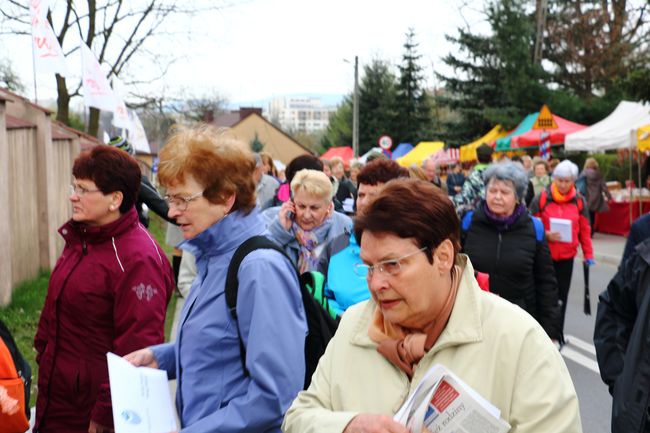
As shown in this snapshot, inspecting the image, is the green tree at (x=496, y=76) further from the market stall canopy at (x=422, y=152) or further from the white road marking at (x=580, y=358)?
the white road marking at (x=580, y=358)

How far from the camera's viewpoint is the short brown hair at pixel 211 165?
2.88 m

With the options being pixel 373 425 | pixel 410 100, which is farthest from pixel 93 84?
pixel 410 100

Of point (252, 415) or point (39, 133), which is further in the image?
point (39, 133)

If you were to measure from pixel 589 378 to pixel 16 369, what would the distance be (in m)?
5.79

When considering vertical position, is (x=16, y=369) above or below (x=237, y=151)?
below

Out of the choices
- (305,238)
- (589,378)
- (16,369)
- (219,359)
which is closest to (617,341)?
(219,359)

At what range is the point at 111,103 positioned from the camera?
35.6 feet

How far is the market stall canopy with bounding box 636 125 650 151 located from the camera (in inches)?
637

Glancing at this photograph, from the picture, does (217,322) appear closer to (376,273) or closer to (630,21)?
(376,273)

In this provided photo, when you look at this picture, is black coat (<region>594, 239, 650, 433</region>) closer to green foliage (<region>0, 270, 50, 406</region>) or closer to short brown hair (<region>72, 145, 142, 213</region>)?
short brown hair (<region>72, 145, 142, 213</region>)

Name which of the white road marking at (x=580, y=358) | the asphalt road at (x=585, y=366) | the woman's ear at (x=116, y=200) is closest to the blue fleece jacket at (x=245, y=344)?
the woman's ear at (x=116, y=200)

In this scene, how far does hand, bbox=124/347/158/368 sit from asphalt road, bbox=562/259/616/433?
3.96m

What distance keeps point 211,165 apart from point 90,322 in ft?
3.21

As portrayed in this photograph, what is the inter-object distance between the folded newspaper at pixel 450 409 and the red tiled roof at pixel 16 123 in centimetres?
892
